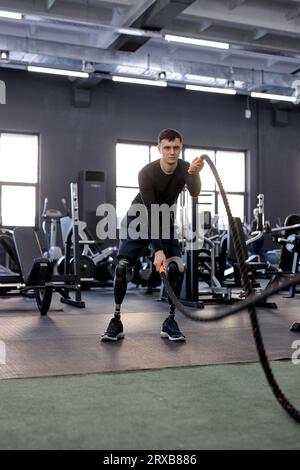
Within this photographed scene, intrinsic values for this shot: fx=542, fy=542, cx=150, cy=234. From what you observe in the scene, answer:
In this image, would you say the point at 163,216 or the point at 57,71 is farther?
the point at 57,71

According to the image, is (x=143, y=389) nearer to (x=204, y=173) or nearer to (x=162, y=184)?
(x=162, y=184)

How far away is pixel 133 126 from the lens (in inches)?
443

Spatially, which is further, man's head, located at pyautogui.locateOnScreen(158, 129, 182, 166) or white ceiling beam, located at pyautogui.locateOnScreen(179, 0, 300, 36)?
white ceiling beam, located at pyautogui.locateOnScreen(179, 0, 300, 36)

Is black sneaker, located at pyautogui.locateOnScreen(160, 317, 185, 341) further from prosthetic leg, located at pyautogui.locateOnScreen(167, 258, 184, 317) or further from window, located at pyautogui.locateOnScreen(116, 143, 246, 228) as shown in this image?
window, located at pyautogui.locateOnScreen(116, 143, 246, 228)

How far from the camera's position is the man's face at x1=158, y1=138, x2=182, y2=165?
328 centimetres

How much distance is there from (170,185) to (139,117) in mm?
8240

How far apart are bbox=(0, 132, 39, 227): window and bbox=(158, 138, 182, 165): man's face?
7.38m

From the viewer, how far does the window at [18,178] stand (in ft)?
33.7

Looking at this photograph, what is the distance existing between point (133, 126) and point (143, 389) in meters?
9.52

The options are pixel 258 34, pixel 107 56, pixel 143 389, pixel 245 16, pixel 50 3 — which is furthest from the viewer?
pixel 107 56

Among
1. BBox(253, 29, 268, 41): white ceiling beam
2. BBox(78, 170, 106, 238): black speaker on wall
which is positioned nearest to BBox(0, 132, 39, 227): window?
BBox(78, 170, 106, 238): black speaker on wall

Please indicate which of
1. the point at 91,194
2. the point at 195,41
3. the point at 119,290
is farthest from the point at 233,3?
the point at 119,290

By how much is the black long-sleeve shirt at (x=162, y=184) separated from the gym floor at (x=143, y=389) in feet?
2.65

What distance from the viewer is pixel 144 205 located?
3.48 m
